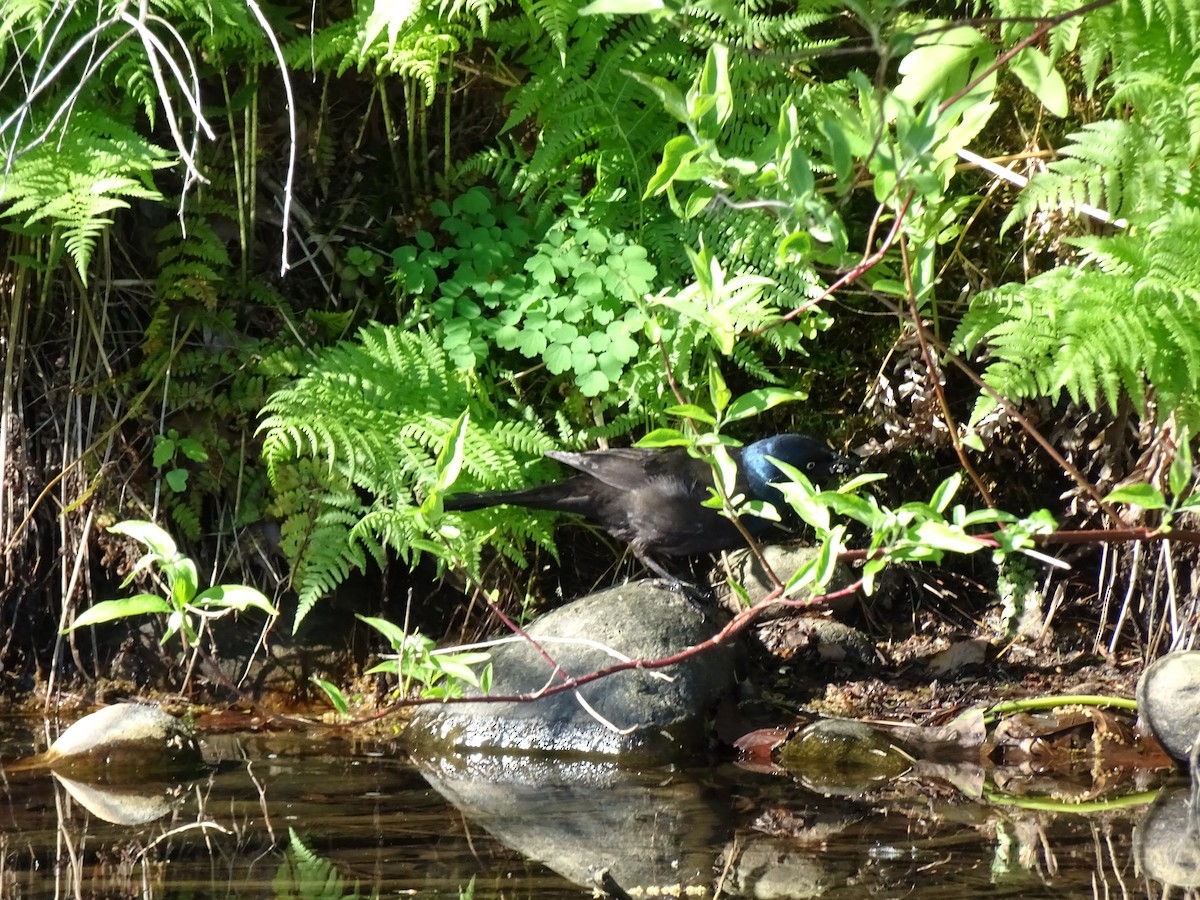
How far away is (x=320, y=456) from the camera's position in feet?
14.7

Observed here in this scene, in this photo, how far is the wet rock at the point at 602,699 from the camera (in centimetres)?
410

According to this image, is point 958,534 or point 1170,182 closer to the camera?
point 958,534

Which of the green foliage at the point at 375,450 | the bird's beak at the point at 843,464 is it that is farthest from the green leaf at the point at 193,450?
the bird's beak at the point at 843,464

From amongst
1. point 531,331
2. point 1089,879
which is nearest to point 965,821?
point 1089,879

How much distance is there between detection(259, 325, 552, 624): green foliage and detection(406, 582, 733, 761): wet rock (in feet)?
1.20

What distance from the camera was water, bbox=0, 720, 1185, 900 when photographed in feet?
9.32

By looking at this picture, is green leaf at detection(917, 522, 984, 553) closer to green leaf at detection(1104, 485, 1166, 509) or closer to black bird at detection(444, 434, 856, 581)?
green leaf at detection(1104, 485, 1166, 509)

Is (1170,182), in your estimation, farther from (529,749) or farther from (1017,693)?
(529,749)

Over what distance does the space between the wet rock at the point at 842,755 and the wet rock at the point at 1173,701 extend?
2.31 feet

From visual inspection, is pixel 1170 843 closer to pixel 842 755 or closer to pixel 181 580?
pixel 842 755

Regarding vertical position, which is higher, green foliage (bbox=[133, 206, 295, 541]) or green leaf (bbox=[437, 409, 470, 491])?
green leaf (bbox=[437, 409, 470, 491])

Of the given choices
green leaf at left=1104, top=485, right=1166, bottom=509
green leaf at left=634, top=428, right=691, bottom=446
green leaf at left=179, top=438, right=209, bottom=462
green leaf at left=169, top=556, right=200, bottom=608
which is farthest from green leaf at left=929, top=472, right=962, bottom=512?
green leaf at left=179, top=438, right=209, bottom=462

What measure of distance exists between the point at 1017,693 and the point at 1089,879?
1435mm

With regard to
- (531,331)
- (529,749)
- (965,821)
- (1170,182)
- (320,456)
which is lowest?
(529,749)
